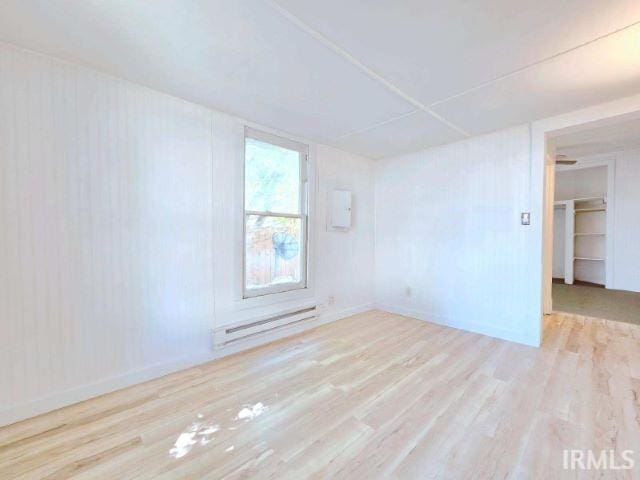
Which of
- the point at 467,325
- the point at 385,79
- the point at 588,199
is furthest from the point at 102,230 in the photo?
the point at 588,199

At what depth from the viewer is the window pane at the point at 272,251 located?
2809 mm

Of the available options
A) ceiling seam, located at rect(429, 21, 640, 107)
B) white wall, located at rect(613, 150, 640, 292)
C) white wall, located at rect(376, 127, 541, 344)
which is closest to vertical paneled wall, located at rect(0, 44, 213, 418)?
ceiling seam, located at rect(429, 21, 640, 107)

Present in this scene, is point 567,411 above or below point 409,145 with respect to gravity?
below

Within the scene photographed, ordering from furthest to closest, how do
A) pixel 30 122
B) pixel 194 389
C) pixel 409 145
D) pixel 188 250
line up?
1. pixel 409 145
2. pixel 188 250
3. pixel 194 389
4. pixel 30 122

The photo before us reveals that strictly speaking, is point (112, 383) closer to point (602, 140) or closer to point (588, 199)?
point (602, 140)

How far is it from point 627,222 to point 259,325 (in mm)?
6181

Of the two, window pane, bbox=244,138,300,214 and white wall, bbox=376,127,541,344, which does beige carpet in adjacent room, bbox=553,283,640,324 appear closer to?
white wall, bbox=376,127,541,344

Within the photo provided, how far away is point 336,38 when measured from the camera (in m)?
1.56

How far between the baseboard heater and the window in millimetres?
259

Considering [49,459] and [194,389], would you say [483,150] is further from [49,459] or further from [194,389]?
[49,459]

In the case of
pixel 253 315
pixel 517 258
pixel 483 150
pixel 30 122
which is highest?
pixel 483 150

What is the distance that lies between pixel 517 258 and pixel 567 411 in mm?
1539

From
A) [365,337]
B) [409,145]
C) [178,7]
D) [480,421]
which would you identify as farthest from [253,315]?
[409,145]

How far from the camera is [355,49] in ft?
5.42
